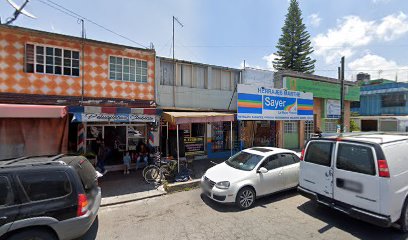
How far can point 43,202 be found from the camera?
12.7ft

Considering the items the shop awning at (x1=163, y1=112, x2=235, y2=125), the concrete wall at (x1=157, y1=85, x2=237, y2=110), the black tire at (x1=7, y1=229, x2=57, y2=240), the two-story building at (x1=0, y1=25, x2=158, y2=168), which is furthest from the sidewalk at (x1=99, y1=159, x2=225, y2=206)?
the concrete wall at (x1=157, y1=85, x2=237, y2=110)

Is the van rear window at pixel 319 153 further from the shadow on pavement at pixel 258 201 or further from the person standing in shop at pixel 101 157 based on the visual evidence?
the person standing in shop at pixel 101 157

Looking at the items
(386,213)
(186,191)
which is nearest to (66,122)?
(186,191)

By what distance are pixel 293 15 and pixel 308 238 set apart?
33.2 meters

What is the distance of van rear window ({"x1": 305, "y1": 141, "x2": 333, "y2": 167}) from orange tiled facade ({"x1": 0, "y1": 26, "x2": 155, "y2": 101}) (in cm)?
794

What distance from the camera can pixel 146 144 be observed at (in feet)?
37.2

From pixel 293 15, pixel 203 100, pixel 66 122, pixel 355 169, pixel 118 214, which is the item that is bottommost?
pixel 118 214

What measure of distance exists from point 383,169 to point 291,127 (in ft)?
40.8

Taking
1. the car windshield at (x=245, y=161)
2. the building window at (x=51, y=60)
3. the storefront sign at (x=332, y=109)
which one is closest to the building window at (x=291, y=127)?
the storefront sign at (x=332, y=109)

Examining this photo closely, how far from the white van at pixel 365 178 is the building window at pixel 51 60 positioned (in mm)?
10183

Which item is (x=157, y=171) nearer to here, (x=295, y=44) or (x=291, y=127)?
(x=291, y=127)

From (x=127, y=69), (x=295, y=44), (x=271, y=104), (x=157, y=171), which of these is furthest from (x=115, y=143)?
(x=295, y=44)

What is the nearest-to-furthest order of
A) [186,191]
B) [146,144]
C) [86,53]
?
[186,191] < [86,53] < [146,144]

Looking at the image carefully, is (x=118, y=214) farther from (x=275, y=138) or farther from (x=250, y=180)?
(x=275, y=138)
